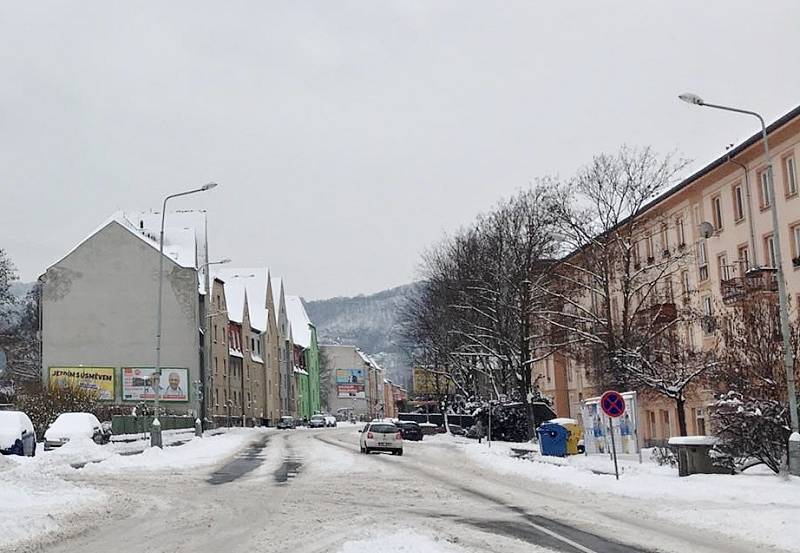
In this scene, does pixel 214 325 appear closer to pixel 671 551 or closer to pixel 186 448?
pixel 186 448

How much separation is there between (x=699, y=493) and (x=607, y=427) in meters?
12.8

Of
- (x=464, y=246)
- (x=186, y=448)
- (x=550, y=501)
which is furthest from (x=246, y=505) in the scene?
(x=464, y=246)

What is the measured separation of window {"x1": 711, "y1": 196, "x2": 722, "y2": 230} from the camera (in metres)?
46.7

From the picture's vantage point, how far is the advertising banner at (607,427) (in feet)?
98.9

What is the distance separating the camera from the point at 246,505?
18438 mm

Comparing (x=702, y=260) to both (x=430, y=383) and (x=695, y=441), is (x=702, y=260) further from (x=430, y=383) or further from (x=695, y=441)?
(x=430, y=383)

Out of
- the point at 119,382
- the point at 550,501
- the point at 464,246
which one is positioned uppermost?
the point at 464,246

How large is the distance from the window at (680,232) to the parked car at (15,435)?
33.0 m

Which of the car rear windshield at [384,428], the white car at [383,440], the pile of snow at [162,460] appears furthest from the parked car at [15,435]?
the car rear windshield at [384,428]

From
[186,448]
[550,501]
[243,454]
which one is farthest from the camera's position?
[186,448]

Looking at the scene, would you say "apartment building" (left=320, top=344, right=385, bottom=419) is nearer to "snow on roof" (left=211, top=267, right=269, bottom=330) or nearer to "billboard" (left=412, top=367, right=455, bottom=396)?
"snow on roof" (left=211, top=267, right=269, bottom=330)

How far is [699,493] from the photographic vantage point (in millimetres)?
20094

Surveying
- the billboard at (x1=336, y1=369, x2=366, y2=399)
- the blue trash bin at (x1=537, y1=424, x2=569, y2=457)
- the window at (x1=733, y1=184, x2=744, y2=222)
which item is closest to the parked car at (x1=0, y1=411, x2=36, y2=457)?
the blue trash bin at (x1=537, y1=424, x2=569, y2=457)

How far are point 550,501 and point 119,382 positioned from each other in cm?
6055
